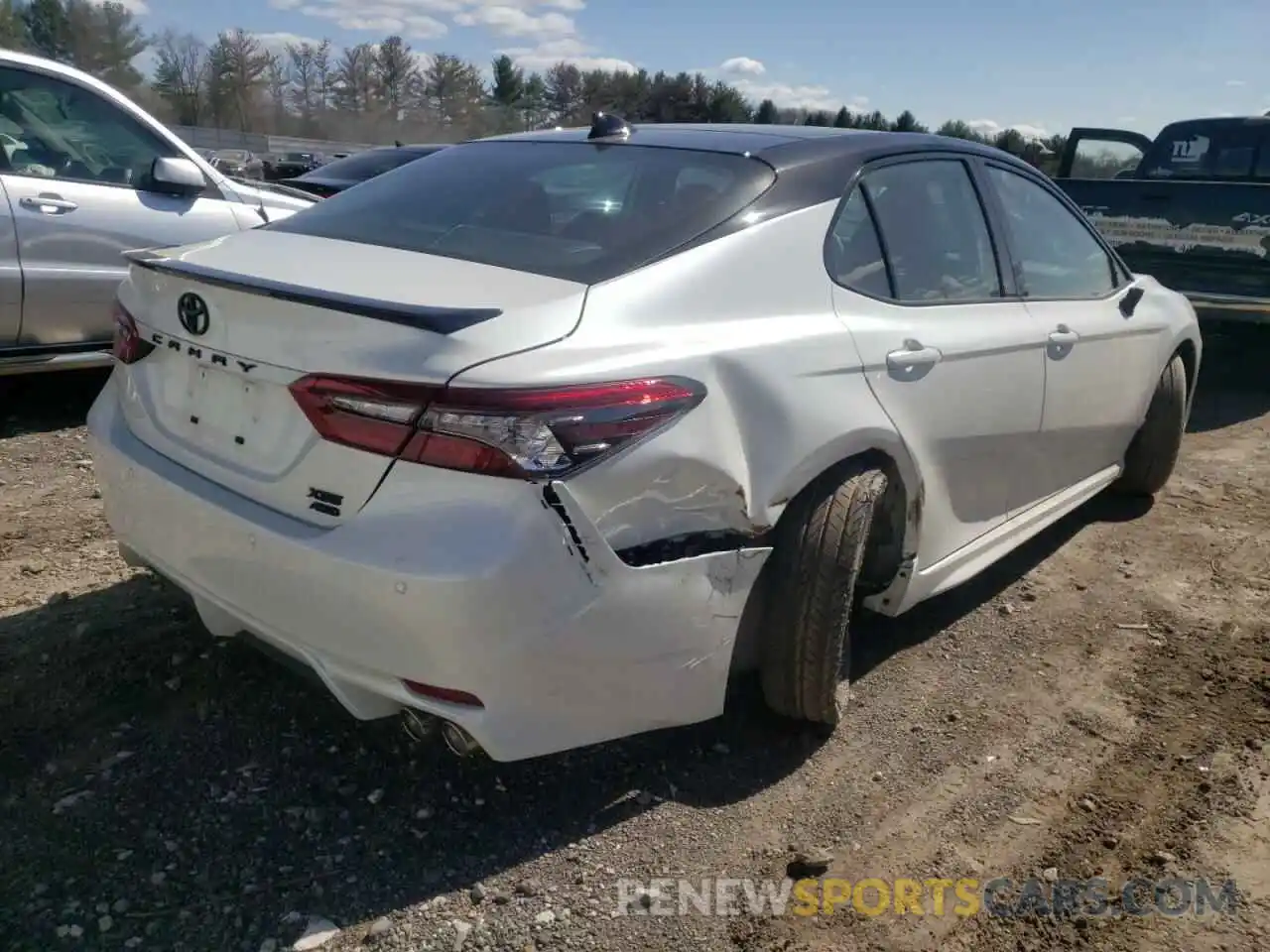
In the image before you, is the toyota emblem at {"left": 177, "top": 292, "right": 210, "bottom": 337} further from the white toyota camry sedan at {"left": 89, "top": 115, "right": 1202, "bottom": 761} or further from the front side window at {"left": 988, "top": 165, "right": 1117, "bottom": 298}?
the front side window at {"left": 988, "top": 165, "right": 1117, "bottom": 298}

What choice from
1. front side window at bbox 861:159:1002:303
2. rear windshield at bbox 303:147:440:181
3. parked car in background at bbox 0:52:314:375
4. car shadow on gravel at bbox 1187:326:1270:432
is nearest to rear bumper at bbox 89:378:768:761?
front side window at bbox 861:159:1002:303

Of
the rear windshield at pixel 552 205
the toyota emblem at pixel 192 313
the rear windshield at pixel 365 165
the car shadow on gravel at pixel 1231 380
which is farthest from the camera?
the rear windshield at pixel 365 165

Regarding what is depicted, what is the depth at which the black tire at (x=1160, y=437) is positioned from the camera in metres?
4.82

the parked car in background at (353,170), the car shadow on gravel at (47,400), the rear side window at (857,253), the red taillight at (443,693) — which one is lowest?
the car shadow on gravel at (47,400)

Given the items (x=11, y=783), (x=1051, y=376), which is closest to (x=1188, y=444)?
(x=1051, y=376)

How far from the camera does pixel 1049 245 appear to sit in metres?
4.04

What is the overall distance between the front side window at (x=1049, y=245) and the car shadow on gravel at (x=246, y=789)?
196 centimetres

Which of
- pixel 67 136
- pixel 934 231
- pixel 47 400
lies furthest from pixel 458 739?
pixel 47 400

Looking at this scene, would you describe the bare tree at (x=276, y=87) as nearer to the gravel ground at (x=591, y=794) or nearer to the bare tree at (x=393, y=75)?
the bare tree at (x=393, y=75)

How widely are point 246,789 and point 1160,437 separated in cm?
415

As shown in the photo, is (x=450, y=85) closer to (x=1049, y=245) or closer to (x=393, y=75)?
(x=393, y=75)

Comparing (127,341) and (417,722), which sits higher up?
(127,341)

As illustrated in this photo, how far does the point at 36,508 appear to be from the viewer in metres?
4.17

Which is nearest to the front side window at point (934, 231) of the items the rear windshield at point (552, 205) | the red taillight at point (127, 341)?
the rear windshield at point (552, 205)
